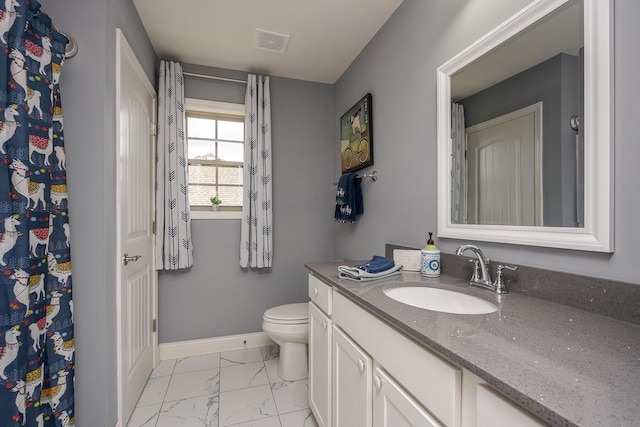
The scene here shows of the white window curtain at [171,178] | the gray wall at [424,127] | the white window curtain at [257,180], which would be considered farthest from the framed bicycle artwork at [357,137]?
the white window curtain at [171,178]

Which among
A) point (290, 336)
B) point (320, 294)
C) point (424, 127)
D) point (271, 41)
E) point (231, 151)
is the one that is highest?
point (271, 41)

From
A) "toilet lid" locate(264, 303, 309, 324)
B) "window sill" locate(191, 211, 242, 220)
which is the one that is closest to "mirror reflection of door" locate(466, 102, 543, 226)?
"toilet lid" locate(264, 303, 309, 324)

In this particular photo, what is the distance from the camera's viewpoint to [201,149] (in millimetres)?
2545

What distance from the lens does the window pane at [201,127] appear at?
252cm

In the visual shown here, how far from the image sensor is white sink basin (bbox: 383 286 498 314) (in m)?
1.05

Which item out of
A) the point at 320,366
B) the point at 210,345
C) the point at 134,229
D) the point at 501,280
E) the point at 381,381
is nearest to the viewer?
the point at 381,381

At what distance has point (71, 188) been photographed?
1.32 metres

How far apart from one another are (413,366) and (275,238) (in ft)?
6.51

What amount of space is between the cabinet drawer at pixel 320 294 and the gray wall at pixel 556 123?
915 millimetres

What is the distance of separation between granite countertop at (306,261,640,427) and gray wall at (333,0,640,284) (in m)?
0.20

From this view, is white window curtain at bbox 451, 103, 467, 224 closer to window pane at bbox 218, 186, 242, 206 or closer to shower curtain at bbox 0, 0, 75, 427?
shower curtain at bbox 0, 0, 75, 427

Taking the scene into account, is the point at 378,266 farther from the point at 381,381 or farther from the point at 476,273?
the point at 381,381

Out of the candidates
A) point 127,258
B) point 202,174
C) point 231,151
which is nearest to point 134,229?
point 127,258

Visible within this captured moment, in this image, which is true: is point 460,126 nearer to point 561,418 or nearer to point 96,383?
point 561,418
